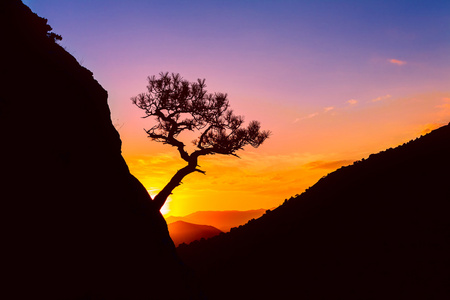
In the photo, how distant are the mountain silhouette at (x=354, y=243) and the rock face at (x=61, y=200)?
224 inches

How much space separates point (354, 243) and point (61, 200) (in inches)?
394

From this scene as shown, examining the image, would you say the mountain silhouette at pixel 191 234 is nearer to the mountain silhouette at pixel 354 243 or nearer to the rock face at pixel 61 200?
the mountain silhouette at pixel 354 243

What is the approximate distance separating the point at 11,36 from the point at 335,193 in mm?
14427

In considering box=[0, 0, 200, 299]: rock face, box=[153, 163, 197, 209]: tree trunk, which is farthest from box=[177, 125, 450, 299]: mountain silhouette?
box=[0, 0, 200, 299]: rock face

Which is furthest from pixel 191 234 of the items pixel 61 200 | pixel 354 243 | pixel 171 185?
pixel 61 200

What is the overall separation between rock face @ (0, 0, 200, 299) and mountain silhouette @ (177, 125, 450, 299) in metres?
5.69

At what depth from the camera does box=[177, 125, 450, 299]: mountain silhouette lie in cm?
948

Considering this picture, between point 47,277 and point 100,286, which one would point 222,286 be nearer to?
point 100,286

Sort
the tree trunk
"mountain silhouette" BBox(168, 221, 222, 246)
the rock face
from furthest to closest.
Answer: "mountain silhouette" BBox(168, 221, 222, 246), the tree trunk, the rock face

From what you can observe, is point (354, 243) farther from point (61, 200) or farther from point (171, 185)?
point (171, 185)

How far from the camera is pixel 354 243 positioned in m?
11.3

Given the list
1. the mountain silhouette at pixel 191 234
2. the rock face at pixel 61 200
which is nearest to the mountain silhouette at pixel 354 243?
the rock face at pixel 61 200

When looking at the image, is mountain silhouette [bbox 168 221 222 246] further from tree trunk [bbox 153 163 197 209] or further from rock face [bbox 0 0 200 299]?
rock face [bbox 0 0 200 299]

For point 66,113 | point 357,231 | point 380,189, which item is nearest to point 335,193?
point 380,189
